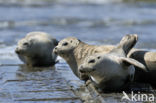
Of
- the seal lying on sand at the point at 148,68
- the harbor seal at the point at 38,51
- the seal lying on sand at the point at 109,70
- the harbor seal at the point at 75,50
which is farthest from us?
the harbor seal at the point at 38,51

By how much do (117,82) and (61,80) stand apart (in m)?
1.23

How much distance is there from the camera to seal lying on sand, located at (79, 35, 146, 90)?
16.8 ft

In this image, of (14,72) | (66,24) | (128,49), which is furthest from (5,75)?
(66,24)

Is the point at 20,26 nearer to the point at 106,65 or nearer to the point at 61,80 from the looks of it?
the point at 61,80

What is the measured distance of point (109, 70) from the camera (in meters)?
5.18

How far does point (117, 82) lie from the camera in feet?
17.3

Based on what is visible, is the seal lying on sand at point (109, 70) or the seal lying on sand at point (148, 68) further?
the seal lying on sand at point (148, 68)

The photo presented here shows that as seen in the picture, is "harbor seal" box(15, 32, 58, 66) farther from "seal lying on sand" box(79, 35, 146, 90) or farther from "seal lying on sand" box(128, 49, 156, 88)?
"seal lying on sand" box(79, 35, 146, 90)

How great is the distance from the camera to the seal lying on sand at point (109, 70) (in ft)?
16.8

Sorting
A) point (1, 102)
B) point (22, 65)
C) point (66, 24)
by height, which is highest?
point (1, 102)

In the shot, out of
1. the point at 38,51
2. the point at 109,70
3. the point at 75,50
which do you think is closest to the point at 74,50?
the point at 75,50

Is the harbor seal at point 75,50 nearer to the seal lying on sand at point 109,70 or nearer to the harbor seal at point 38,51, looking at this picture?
the seal lying on sand at point 109,70

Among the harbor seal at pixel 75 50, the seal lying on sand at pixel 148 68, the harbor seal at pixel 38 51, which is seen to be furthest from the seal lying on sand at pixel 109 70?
the harbor seal at pixel 38 51

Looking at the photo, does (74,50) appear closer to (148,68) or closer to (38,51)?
(148,68)
